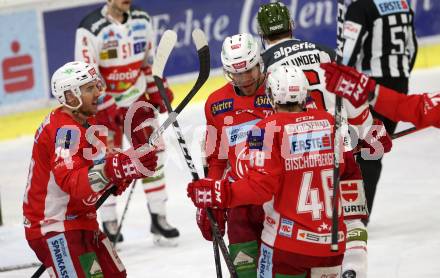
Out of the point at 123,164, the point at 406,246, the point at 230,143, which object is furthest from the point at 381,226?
the point at 123,164

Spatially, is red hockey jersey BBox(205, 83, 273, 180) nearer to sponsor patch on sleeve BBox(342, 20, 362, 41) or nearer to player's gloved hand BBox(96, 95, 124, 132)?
sponsor patch on sleeve BBox(342, 20, 362, 41)

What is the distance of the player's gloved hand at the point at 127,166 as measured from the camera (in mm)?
4906

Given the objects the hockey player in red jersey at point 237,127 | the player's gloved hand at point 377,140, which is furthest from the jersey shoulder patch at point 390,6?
the hockey player in red jersey at point 237,127

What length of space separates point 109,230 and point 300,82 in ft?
9.45

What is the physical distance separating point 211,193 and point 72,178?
2.14 feet

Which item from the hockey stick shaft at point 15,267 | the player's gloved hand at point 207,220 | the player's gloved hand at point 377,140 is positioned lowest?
the hockey stick shaft at point 15,267

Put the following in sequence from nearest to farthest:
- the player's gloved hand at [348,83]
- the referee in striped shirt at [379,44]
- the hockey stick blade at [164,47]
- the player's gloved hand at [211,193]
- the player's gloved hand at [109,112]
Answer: the player's gloved hand at [348,83], the player's gloved hand at [211,193], the hockey stick blade at [164,47], the referee in striped shirt at [379,44], the player's gloved hand at [109,112]

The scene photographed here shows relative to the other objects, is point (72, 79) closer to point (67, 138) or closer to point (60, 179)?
point (67, 138)

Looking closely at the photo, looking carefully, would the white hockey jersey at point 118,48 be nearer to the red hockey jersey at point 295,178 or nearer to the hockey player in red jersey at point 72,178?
the hockey player in red jersey at point 72,178

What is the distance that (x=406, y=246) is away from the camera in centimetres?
664

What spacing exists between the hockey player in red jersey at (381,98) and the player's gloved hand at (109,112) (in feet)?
9.49

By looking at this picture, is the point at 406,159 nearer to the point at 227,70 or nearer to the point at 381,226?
the point at 381,226

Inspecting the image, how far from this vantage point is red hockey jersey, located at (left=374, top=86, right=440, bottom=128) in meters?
4.54

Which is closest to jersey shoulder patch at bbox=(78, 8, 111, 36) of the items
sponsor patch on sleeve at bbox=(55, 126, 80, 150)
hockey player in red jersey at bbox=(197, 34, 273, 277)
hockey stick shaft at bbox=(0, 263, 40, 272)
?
hockey stick shaft at bbox=(0, 263, 40, 272)
